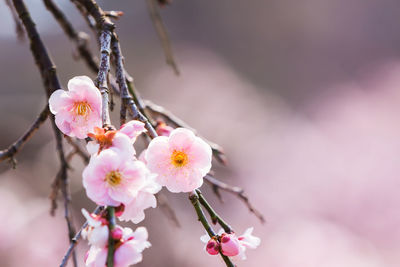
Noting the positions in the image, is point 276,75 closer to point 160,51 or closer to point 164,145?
point 160,51

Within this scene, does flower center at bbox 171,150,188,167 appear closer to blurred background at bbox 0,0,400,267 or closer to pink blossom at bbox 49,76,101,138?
pink blossom at bbox 49,76,101,138

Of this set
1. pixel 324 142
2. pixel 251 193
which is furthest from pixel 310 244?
pixel 324 142

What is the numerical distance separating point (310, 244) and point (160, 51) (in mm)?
3728

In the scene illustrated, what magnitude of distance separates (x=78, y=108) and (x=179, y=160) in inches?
4.5

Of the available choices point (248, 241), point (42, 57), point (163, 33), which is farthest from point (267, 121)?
point (248, 241)

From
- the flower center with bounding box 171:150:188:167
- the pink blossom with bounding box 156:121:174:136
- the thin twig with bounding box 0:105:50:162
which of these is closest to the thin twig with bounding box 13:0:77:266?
the thin twig with bounding box 0:105:50:162

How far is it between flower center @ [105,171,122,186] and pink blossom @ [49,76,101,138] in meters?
0.08

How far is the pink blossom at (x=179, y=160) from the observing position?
15.9 inches

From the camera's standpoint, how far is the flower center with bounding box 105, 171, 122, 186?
32 centimetres

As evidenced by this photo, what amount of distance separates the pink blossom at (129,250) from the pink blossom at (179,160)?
7 centimetres

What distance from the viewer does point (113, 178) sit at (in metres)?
0.32

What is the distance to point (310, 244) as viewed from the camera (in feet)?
10.0

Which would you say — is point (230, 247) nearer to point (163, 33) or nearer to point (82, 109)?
point (82, 109)

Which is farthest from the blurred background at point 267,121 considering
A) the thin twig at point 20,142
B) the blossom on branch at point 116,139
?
the blossom on branch at point 116,139
